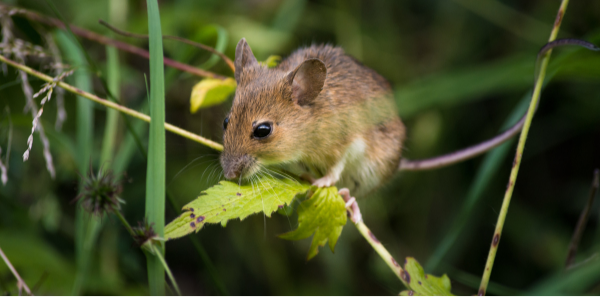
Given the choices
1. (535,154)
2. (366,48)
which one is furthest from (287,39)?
(535,154)

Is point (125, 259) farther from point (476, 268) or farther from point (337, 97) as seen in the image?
point (476, 268)

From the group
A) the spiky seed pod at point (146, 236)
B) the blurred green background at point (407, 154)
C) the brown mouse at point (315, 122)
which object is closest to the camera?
the spiky seed pod at point (146, 236)

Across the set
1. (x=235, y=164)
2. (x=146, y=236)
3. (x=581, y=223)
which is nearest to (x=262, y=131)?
(x=235, y=164)

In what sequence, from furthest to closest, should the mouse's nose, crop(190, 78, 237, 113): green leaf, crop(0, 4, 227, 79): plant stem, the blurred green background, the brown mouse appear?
the blurred green background < crop(0, 4, 227, 79): plant stem < crop(190, 78, 237, 113): green leaf < the brown mouse < the mouse's nose

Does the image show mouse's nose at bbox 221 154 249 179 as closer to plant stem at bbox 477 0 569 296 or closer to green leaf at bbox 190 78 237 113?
green leaf at bbox 190 78 237 113

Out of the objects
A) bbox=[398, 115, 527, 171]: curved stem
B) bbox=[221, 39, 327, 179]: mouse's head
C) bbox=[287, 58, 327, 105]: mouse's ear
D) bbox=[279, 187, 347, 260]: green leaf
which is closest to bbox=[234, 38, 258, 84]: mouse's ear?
bbox=[221, 39, 327, 179]: mouse's head

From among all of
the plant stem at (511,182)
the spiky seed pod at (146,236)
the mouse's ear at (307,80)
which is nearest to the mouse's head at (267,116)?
the mouse's ear at (307,80)

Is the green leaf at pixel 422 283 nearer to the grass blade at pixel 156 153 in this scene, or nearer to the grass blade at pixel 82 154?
the grass blade at pixel 156 153
